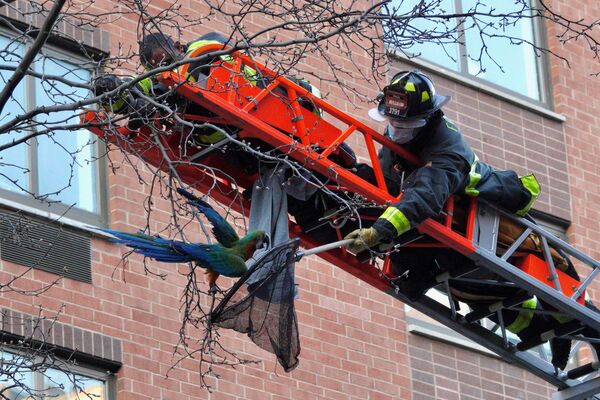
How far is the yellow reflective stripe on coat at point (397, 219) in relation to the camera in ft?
41.8

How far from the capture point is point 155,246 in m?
11.6

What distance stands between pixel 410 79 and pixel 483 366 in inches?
230

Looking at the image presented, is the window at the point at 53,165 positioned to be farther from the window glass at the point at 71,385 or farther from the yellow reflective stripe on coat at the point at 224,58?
the yellow reflective stripe on coat at the point at 224,58

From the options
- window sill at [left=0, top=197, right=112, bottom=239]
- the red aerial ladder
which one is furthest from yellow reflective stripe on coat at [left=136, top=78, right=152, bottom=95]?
window sill at [left=0, top=197, right=112, bottom=239]

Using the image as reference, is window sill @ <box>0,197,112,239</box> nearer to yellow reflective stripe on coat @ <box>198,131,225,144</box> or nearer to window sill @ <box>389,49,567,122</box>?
yellow reflective stripe on coat @ <box>198,131,225,144</box>

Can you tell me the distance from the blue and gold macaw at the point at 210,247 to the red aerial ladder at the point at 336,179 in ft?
0.79

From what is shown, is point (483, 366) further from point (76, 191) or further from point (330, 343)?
point (76, 191)

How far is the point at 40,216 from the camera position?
15258 mm

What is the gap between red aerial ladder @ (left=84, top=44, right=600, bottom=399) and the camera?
12.5 m

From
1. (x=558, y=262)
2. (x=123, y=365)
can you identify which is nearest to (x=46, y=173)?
(x=123, y=365)

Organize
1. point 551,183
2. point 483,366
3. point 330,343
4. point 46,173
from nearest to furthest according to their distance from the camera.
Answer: point 46,173
point 330,343
point 483,366
point 551,183

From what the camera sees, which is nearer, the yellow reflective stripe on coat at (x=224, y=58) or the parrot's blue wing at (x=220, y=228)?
the parrot's blue wing at (x=220, y=228)

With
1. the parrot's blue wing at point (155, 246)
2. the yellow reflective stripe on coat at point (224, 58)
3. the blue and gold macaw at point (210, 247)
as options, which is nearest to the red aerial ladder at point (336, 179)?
the yellow reflective stripe on coat at point (224, 58)

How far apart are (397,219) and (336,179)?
494 millimetres
